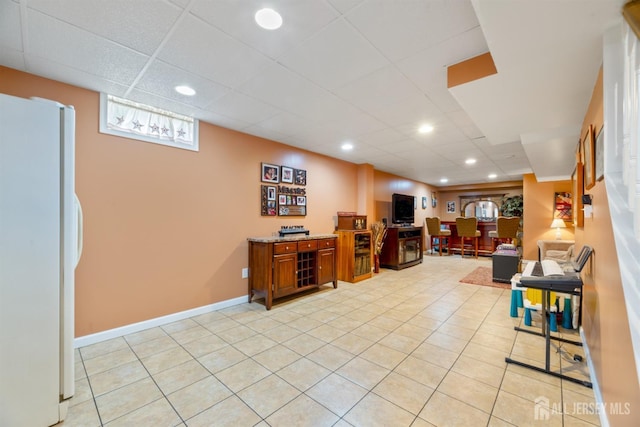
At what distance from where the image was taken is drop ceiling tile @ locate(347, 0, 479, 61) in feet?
4.94

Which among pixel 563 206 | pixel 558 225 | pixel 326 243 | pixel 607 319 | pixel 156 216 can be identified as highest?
pixel 563 206

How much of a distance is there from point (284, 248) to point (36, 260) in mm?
2405

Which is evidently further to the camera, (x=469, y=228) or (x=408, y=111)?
(x=469, y=228)

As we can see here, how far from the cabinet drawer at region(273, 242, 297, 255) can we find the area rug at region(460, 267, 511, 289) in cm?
354

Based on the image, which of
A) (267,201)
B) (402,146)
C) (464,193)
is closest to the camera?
(267,201)

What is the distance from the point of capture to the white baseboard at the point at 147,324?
249cm

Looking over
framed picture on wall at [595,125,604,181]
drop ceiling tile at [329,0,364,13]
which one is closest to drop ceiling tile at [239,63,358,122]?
drop ceiling tile at [329,0,364,13]

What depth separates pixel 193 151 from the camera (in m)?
3.25

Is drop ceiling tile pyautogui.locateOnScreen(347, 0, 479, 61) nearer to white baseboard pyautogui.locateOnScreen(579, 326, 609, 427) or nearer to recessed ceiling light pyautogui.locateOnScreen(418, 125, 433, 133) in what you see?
recessed ceiling light pyautogui.locateOnScreen(418, 125, 433, 133)

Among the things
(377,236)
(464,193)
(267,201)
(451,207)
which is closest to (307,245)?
(267,201)

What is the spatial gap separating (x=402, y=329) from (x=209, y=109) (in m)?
3.35

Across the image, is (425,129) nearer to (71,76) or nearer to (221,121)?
(221,121)

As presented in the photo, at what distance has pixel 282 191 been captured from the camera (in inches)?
167

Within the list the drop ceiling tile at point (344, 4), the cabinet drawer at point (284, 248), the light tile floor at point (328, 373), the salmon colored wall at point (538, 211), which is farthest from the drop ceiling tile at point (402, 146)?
the salmon colored wall at point (538, 211)
